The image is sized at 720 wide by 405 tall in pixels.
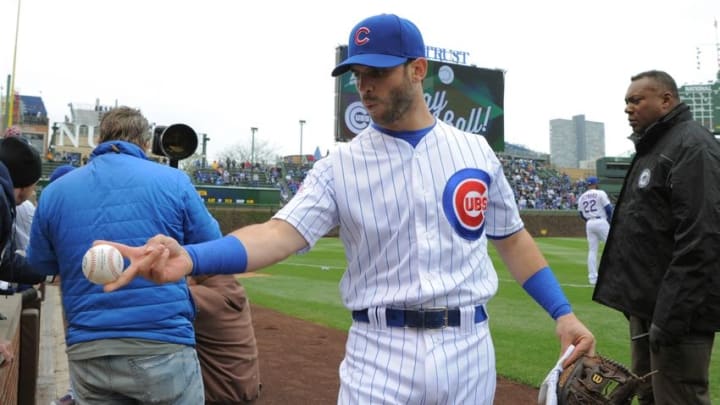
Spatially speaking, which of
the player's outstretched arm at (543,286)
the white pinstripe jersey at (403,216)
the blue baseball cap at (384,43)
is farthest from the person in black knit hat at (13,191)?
the player's outstretched arm at (543,286)

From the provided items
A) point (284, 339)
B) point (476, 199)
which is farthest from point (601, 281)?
point (284, 339)

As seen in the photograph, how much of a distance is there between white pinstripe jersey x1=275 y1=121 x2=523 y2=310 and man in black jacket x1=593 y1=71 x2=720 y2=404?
115 cm

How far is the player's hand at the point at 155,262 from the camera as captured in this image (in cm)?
136

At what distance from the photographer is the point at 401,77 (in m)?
1.97

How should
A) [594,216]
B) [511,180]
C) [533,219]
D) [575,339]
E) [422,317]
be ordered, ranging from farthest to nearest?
[511,180] → [533,219] → [594,216] → [575,339] → [422,317]

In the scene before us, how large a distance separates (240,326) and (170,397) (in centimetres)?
103

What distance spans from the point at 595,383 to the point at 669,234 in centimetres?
126

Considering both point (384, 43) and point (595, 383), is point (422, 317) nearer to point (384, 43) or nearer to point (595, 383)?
point (595, 383)

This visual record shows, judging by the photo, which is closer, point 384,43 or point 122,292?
point 384,43

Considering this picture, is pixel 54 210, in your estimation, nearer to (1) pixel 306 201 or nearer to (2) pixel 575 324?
(1) pixel 306 201

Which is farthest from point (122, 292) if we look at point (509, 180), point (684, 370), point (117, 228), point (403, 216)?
point (509, 180)

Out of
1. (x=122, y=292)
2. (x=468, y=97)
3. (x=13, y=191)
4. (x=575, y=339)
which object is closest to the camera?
(x=575, y=339)

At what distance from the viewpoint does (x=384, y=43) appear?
6.35 ft

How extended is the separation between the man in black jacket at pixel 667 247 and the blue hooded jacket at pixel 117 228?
80.9 inches
